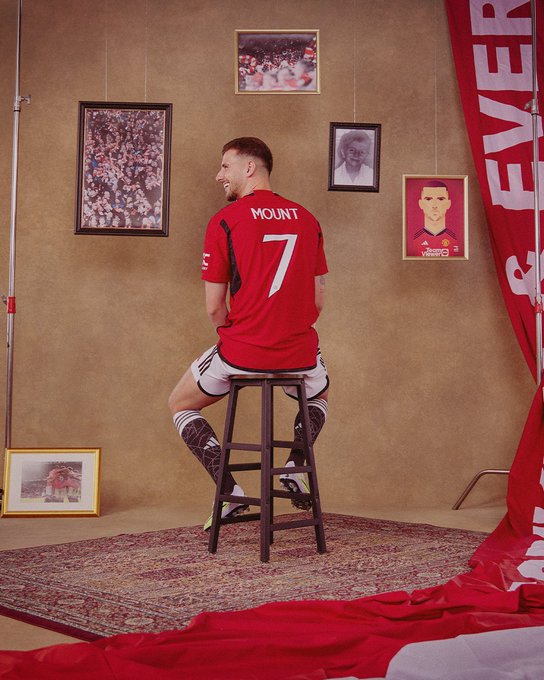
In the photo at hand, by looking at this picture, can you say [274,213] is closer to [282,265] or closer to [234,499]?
[282,265]

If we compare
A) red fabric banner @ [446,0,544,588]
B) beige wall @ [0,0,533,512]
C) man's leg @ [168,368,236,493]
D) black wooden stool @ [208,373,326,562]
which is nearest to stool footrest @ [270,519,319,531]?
black wooden stool @ [208,373,326,562]

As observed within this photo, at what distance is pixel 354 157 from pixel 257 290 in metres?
1.43

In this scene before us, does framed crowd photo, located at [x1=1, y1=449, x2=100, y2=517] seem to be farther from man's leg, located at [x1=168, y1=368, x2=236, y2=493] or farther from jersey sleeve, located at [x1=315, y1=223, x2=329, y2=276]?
jersey sleeve, located at [x1=315, y1=223, x2=329, y2=276]

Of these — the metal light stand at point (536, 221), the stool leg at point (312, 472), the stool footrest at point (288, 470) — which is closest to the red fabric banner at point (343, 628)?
the stool leg at point (312, 472)

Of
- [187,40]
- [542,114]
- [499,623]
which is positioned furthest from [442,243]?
[499,623]

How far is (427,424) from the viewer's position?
412 centimetres

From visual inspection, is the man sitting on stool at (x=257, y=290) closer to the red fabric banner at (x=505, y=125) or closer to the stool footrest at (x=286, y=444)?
the stool footrest at (x=286, y=444)

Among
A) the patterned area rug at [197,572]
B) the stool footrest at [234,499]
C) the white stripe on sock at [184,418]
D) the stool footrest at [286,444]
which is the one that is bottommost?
the patterned area rug at [197,572]

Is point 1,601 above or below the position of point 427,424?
below

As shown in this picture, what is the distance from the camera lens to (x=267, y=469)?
9.20ft

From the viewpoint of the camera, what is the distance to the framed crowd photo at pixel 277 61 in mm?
4156

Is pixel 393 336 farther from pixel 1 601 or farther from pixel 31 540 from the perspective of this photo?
pixel 1 601

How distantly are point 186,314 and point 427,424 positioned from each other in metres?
1.33

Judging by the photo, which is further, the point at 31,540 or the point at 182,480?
the point at 182,480
